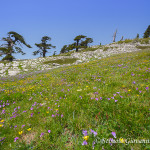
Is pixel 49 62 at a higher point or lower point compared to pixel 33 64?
higher

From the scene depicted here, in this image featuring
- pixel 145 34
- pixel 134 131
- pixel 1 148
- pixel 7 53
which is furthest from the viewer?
pixel 145 34

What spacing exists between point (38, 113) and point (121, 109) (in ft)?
9.06

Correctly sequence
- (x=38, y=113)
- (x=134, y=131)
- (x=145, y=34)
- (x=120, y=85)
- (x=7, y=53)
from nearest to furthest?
1. (x=134, y=131)
2. (x=38, y=113)
3. (x=120, y=85)
4. (x=7, y=53)
5. (x=145, y=34)

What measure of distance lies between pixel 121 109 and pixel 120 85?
207cm

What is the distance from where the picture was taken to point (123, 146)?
1.57m

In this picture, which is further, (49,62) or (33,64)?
(49,62)

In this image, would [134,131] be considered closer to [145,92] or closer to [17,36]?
[145,92]

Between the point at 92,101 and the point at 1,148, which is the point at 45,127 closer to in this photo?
the point at 1,148

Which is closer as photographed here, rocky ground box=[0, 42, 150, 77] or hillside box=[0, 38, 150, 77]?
rocky ground box=[0, 42, 150, 77]

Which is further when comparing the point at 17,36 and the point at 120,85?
the point at 17,36

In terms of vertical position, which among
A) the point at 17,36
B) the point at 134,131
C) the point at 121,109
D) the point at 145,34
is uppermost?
the point at 145,34

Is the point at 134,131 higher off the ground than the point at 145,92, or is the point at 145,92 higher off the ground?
the point at 145,92

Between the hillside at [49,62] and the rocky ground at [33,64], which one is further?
the hillside at [49,62]

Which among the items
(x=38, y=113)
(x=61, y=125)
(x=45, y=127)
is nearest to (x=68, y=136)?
(x=61, y=125)
